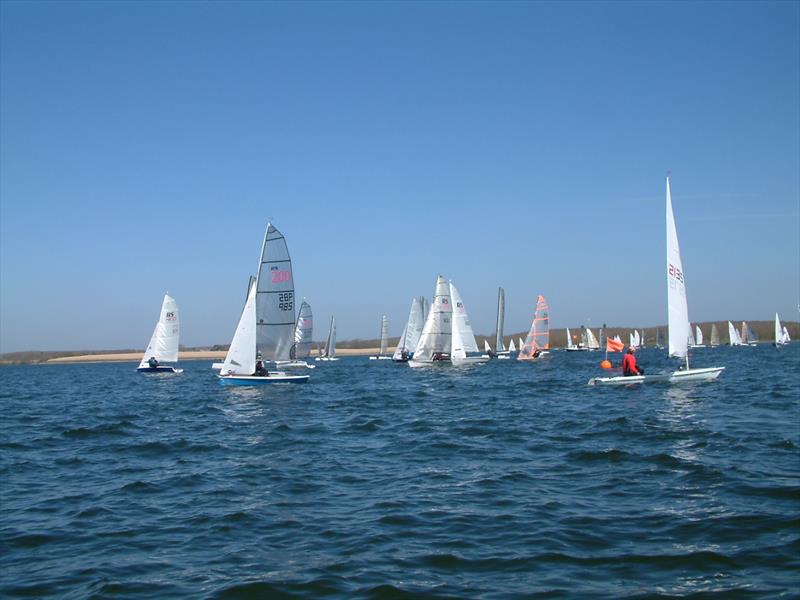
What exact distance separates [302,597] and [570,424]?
41.1 feet

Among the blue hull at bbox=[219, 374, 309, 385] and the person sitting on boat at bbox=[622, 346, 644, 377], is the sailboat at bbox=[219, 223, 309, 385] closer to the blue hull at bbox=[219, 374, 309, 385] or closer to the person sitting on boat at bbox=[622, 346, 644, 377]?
the blue hull at bbox=[219, 374, 309, 385]

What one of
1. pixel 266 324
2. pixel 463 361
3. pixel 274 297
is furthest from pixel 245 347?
pixel 463 361

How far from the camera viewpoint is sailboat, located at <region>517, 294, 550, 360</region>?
6725cm

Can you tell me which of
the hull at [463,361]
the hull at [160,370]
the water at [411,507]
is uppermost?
the hull at [463,361]

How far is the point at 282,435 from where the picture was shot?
16.7 m

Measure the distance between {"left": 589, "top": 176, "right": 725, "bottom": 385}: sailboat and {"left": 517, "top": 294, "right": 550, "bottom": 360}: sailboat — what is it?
3745 centimetres

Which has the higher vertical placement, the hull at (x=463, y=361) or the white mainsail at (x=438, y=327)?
the white mainsail at (x=438, y=327)

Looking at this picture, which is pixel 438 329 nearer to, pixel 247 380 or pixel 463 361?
pixel 463 361

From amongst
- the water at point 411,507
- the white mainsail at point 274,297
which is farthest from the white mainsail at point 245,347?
the water at point 411,507

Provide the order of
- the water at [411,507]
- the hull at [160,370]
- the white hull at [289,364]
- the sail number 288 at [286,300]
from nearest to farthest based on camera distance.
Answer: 1. the water at [411,507]
2. the sail number 288 at [286,300]
3. the white hull at [289,364]
4. the hull at [160,370]

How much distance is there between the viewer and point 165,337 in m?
55.8

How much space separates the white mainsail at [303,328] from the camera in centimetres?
6962

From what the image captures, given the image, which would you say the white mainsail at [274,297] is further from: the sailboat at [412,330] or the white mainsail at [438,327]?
the sailboat at [412,330]

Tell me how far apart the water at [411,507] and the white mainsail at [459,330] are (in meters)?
35.4
